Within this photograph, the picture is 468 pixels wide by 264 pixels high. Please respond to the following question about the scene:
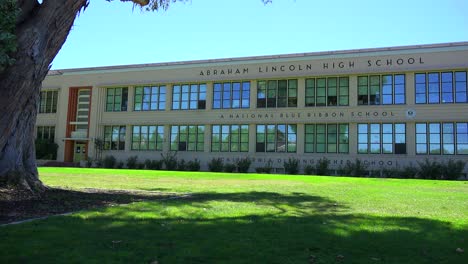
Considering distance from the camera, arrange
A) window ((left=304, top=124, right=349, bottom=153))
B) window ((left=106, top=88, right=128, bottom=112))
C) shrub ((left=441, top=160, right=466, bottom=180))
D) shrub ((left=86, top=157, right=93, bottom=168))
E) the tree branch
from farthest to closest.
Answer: window ((left=106, top=88, right=128, bottom=112))
shrub ((left=86, top=157, right=93, bottom=168))
window ((left=304, top=124, right=349, bottom=153))
shrub ((left=441, top=160, right=466, bottom=180))
the tree branch

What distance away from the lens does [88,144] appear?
4856 cm

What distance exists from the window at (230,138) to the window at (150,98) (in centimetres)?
612

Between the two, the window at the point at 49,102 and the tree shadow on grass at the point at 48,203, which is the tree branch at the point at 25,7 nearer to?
the tree shadow on grass at the point at 48,203

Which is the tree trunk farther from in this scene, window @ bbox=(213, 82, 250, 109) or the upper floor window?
window @ bbox=(213, 82, 250, 109)

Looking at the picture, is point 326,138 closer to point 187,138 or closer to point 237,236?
point 187,138

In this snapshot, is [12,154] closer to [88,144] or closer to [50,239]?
[50,239]

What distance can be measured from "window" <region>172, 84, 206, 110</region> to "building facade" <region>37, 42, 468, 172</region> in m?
0.09

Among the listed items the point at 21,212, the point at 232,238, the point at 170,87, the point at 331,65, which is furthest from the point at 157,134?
the point at 232,238

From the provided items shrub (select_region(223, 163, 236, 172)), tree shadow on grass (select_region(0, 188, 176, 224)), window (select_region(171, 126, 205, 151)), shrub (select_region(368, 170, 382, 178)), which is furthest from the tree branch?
window (select_region(171, 126, 205, 151))

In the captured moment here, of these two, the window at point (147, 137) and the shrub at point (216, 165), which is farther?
the window at point (147, 137)

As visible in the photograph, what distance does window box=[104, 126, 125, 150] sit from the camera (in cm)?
4738

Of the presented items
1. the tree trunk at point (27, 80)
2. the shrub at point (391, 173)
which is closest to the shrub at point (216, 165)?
the shrub at point (391, 173)

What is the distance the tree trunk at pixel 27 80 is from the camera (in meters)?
9.84

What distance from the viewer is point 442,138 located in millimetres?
36625
